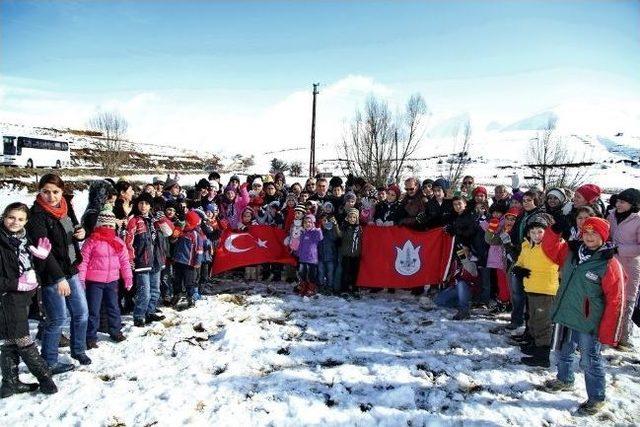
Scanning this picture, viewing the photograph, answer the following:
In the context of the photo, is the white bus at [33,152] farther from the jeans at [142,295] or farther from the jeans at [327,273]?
the jeans at [327,273]

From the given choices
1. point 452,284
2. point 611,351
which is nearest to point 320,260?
point 452,284

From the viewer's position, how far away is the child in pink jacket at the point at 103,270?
496 centimetres

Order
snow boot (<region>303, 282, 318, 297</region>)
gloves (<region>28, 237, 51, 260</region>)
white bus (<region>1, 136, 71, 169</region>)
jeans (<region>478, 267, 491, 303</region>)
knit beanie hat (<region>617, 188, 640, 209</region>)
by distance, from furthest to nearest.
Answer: white bus (<region>1, 136, 71, 169</region>), snow boot (<region>303, 282, 318, 297</region>), jeans (<region>478, 267, 491, 303</region>), knit beanie hat (<region>617, 188, 640, 209</region>), gloves (<region>28, 237, 51, 260</region>)

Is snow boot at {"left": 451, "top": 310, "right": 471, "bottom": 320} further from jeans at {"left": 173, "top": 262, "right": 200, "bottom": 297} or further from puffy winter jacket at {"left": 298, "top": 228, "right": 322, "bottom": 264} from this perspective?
jeans at {"left": 173, "top": 262, "right": 200, "bottom": 297}

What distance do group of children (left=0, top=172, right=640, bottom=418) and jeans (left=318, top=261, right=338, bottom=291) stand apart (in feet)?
0.09

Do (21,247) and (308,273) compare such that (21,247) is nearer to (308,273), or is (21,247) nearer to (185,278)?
(185,278)

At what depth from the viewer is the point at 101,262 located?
16.4 feet

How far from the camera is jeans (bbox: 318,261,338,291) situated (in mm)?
7746

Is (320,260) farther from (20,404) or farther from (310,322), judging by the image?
(20,404)

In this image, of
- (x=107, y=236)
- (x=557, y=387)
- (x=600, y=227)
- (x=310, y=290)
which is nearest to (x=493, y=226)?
(x=600, y=227)

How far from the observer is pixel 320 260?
781cm

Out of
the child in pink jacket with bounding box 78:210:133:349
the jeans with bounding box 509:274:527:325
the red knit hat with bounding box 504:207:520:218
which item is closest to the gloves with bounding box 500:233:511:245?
the red knit hat with bounding box 504:207:520:218

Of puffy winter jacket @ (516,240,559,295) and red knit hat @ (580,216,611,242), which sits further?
puffy winter jacket @ (516,240,559,295)

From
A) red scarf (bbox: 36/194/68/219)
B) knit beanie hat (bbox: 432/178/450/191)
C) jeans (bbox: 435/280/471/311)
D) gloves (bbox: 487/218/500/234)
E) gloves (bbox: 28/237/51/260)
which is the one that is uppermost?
knit beanie hat (bbox: 432/178/450/191)
